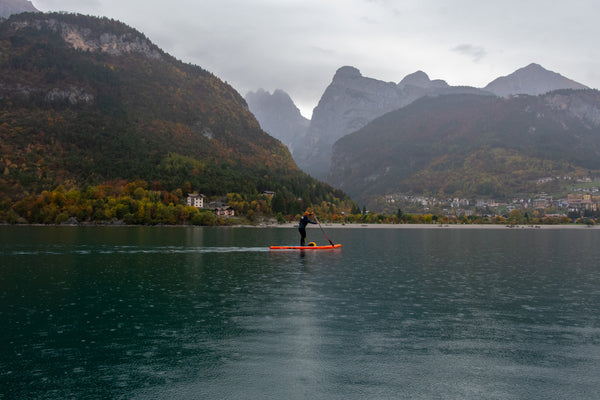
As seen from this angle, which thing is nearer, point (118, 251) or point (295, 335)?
point (295, 335)

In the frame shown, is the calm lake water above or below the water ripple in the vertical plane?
below

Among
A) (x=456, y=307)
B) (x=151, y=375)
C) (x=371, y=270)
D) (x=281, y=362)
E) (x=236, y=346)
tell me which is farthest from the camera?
(x=371, y=270)

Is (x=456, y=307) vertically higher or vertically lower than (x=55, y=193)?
lower

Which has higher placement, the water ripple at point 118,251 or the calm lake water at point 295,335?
the water ripple at point 118,251

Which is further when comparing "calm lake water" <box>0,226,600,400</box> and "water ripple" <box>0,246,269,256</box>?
"water ripple" <box>0,246,269,256</box>

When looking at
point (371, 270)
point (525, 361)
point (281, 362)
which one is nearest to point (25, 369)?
point (281, 362)

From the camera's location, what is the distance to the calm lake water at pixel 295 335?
18.0 m

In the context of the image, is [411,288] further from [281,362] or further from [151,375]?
[151,375]

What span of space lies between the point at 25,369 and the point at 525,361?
A: 22.5m

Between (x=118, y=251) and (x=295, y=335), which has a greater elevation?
(x=118, y=251)

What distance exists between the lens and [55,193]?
19012cm

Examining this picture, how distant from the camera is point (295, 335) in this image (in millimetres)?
24922

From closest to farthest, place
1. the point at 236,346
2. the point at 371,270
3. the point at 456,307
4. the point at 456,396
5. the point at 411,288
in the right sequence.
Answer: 1. the point at 456,396
2. the point at 236,346
3. the point at 456,307
4. the point at 411,288
5. the point at 371,270

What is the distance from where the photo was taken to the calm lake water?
18031 millimetres
